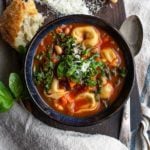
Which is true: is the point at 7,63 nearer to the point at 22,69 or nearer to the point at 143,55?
the point at 22,69

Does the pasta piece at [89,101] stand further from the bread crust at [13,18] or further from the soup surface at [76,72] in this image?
the bread crust at [13,18]

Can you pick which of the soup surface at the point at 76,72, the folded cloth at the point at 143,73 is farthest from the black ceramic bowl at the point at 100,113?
the folded cloth at the point at 143,73

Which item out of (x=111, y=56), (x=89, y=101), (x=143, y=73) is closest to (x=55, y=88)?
(x=89, y=101)

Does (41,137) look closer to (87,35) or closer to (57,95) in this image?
(57,95)

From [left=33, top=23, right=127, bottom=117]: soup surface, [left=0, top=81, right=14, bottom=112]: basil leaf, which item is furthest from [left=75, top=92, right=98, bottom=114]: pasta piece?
[left=0, top=81, right=14, bottom=112]: basil leaf

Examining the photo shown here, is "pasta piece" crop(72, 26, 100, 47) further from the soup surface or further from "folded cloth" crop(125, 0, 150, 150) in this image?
"folded cloth" crop(125, 0, 150, 150)

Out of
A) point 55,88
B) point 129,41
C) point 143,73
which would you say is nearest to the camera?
point 55,88
